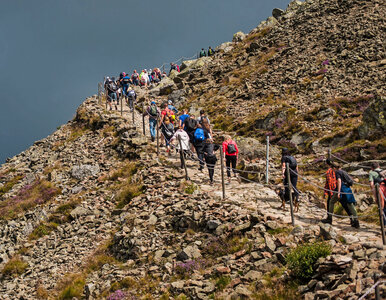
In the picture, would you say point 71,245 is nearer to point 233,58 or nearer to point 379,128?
point 379,128

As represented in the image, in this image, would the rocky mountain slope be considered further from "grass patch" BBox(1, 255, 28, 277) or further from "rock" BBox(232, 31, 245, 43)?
"rock" BBox(232, 31, 245, 43)

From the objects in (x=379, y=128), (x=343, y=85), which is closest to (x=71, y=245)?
(x=379, y=128)

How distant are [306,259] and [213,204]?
16.2ft

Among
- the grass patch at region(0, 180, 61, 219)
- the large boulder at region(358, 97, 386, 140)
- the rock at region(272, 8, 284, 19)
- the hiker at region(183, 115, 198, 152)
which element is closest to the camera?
the hiker at region(183, 115, 198, 152)

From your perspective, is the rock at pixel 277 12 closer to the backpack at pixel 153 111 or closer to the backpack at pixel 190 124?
the backpack at pixel 153 111

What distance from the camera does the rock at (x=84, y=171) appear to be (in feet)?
66.1

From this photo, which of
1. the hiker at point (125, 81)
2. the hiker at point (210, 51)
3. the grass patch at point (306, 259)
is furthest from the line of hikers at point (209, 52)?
the grass patch at point (306, 259)

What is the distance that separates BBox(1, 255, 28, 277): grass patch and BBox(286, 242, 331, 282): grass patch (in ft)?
35.1

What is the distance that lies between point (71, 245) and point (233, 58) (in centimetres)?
3344

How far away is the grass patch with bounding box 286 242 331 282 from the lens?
320 inches

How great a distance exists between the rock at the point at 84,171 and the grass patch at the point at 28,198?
1.33 meters

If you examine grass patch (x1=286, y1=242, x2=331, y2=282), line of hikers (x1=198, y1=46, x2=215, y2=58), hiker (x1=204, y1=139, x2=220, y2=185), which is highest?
line of hikers (x1=198, y1=46, x2=215, y2=58)

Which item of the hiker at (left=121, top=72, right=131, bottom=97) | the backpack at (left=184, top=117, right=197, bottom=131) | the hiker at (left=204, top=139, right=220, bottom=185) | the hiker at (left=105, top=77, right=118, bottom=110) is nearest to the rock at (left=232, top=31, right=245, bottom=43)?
the hiker at (left=121, top=72, right=131, bottom=97)

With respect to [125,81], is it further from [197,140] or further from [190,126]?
[197,140]
